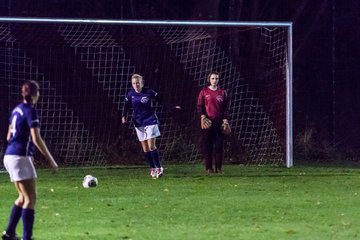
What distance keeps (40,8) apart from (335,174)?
8.86 metres

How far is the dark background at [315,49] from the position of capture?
24.7 m

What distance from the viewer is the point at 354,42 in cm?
2558

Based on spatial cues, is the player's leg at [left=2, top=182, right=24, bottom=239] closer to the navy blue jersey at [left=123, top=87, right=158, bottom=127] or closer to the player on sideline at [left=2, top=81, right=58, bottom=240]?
the player on sideline at [left=2, top=81, right=58, bottom=240]

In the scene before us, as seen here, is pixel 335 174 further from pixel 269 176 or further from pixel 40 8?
pixel 40 8

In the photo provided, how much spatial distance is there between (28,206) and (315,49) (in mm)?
16565

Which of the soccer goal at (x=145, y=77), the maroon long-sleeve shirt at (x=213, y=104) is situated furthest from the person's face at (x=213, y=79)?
the soccer goal at (x=145, y=77)

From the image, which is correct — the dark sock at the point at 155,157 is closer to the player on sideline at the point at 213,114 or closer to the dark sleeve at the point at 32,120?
the player on sideline at the point at 213,114

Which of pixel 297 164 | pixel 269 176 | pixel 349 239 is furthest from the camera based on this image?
pixel 297 164

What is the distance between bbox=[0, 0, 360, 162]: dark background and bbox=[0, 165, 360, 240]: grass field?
6.04 meters

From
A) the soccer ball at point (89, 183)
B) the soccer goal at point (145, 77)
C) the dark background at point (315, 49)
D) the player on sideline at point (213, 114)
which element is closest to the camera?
the soccer ball at point (89, 183)

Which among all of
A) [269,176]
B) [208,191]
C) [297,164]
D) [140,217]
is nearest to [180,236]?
[140,217]

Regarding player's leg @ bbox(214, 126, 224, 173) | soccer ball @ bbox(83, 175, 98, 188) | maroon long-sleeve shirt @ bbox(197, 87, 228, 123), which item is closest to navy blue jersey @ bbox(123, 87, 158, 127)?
maroon long-sleeve shirt @ bbox(197, 87, 228, 123)

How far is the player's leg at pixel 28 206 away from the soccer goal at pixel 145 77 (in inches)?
453

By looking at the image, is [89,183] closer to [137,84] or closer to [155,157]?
[155,157]
